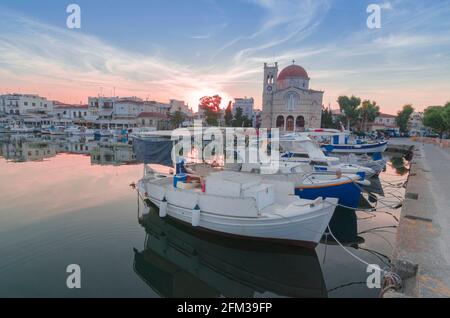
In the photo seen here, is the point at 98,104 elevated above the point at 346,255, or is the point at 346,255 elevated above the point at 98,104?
the point at 98,104

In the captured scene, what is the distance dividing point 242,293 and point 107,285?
392cm

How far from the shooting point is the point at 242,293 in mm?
7285

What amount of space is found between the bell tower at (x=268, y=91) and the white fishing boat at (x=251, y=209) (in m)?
59.9

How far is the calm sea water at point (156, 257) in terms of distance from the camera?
7.32 m

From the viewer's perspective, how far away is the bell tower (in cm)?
6825

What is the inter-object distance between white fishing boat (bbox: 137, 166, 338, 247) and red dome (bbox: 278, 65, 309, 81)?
212 feet

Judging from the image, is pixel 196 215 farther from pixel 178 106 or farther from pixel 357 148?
pixel 178 106

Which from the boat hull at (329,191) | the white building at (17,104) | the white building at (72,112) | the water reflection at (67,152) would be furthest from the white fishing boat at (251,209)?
the white building at (17,104)

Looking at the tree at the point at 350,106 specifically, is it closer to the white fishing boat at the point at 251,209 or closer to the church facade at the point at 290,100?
the church facade at the point at 290,100

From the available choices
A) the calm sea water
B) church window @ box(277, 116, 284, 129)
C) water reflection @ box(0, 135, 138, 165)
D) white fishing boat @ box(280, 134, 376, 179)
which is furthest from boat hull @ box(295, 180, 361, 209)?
church window @ box(277, 116, 284, 129)

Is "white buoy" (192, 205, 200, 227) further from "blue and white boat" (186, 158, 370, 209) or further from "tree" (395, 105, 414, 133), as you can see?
"tree" (395, 105, 414, 133)

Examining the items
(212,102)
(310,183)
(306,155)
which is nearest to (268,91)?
(212,102)
